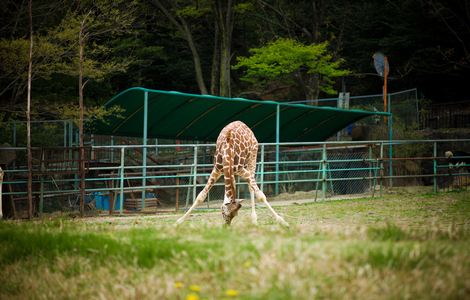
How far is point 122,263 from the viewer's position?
6301 mm

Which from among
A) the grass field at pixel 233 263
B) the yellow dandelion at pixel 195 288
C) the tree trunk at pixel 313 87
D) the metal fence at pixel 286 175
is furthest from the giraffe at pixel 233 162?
the tree trunk at pixel 313 87

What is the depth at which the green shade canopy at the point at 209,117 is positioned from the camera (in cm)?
1906

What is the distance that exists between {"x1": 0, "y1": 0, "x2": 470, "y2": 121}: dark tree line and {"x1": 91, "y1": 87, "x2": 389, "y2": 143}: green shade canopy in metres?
3.03

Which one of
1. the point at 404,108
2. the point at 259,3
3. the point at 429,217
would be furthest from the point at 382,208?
the point at 259,3

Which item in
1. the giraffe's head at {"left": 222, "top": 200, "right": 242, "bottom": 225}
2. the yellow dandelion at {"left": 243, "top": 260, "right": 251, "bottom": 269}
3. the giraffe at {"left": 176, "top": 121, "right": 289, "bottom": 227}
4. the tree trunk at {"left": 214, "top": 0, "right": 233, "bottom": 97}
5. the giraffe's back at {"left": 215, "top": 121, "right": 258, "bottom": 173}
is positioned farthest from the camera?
the tree trunk at {"left": 214, "top": 0, "right": 233, "bottom": 97}

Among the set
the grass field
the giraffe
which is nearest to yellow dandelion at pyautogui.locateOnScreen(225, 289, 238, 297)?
the grass field

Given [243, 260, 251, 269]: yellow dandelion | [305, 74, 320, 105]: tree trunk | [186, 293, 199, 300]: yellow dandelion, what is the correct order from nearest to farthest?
[186, 293, 199, 300]: yellow dandelion
[243, 260, 251, 269]: yellow dandelion
[305, 74, 320, 105]: tree trunk

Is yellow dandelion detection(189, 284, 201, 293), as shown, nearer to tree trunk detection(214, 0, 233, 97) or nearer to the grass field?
the grass field

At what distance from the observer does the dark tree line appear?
2791cm

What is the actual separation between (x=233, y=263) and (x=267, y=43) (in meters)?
24.9

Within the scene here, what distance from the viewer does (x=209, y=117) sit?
2086 centimetres

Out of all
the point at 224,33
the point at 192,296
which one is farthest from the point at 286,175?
the point at 192,296

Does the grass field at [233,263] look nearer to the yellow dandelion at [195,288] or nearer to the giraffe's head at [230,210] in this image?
the yellow dandelion at [195,288]

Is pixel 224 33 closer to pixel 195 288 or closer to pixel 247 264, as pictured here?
pixel 247 264
